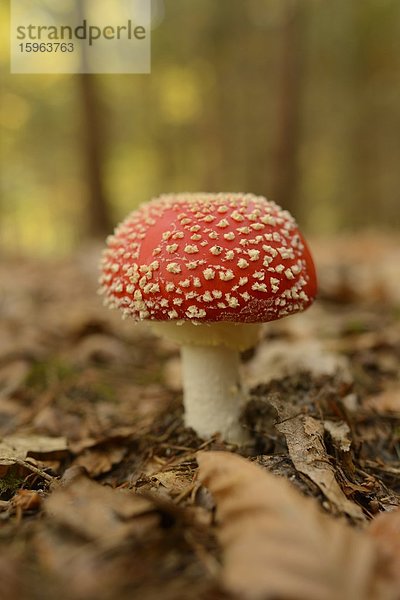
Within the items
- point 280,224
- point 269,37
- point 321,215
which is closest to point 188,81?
point 269,37

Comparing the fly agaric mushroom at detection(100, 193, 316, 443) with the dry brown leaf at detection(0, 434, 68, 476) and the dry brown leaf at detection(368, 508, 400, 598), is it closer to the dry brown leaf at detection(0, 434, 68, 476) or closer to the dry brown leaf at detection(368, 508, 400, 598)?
the dry brown leaf at detection(0, 434, 68, 476)

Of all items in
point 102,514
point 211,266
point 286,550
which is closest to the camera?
point 286,550

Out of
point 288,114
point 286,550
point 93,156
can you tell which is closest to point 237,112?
point 288,114

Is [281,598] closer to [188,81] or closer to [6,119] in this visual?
[6,119]

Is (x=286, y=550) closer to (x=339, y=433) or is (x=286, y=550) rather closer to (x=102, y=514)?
(x=102, y=514)

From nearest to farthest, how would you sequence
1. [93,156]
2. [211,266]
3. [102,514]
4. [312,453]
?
→ [102,514] < [312,453] < [211,266] < [93,156]

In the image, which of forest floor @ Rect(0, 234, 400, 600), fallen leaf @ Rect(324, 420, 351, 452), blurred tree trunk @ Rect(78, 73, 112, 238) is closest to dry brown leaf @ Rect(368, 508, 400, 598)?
forest floor @ Rect(0, 234, 400, 600)

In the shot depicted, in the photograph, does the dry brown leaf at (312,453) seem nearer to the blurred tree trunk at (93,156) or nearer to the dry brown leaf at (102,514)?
the dry brown leaf at (102,514)
